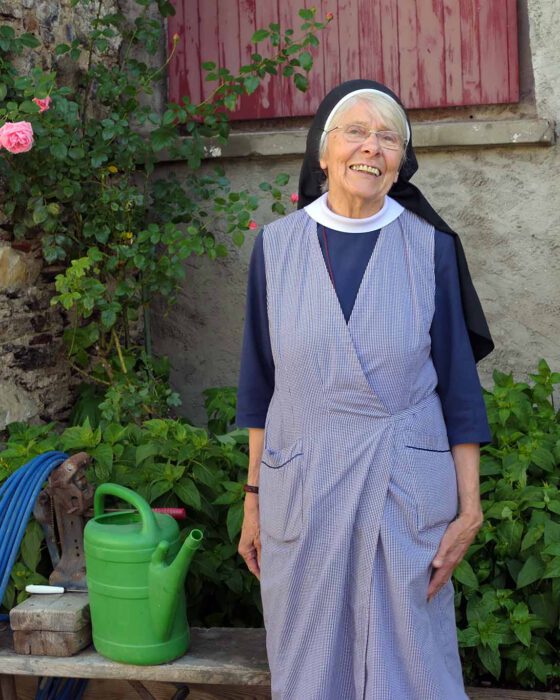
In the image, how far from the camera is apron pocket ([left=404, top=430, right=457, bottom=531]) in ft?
7.02

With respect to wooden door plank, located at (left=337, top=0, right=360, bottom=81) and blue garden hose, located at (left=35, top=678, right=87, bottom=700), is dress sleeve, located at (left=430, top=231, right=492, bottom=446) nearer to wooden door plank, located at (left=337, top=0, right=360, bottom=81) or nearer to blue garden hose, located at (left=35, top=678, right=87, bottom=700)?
blue garden hose, located at (left=35, top=678, right=87, bottom=700)

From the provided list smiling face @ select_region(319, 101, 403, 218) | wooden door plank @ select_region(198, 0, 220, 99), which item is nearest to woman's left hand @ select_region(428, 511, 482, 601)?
smiling face @ select_region(319, 101, 403, 218)

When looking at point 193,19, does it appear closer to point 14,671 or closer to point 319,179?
point 319,179

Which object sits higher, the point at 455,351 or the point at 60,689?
the point at 455,351

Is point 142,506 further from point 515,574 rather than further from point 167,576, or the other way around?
point 515,574

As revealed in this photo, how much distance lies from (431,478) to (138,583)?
2.94 feet

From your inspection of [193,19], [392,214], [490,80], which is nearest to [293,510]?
[392,214]

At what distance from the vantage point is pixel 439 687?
2.11 metres

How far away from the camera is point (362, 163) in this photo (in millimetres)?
2168

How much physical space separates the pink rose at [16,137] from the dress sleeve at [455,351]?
1.88 metres

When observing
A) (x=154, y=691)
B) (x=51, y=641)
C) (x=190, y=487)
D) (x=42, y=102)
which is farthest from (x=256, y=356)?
(x=42, y=102)

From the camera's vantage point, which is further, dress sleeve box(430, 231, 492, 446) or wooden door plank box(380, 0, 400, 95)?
wooden door plank box(380, 0, 400, 95)

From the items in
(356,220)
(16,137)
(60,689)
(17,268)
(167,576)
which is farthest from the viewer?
(17,268)

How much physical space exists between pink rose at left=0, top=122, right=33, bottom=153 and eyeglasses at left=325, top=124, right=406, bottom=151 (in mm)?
1700
